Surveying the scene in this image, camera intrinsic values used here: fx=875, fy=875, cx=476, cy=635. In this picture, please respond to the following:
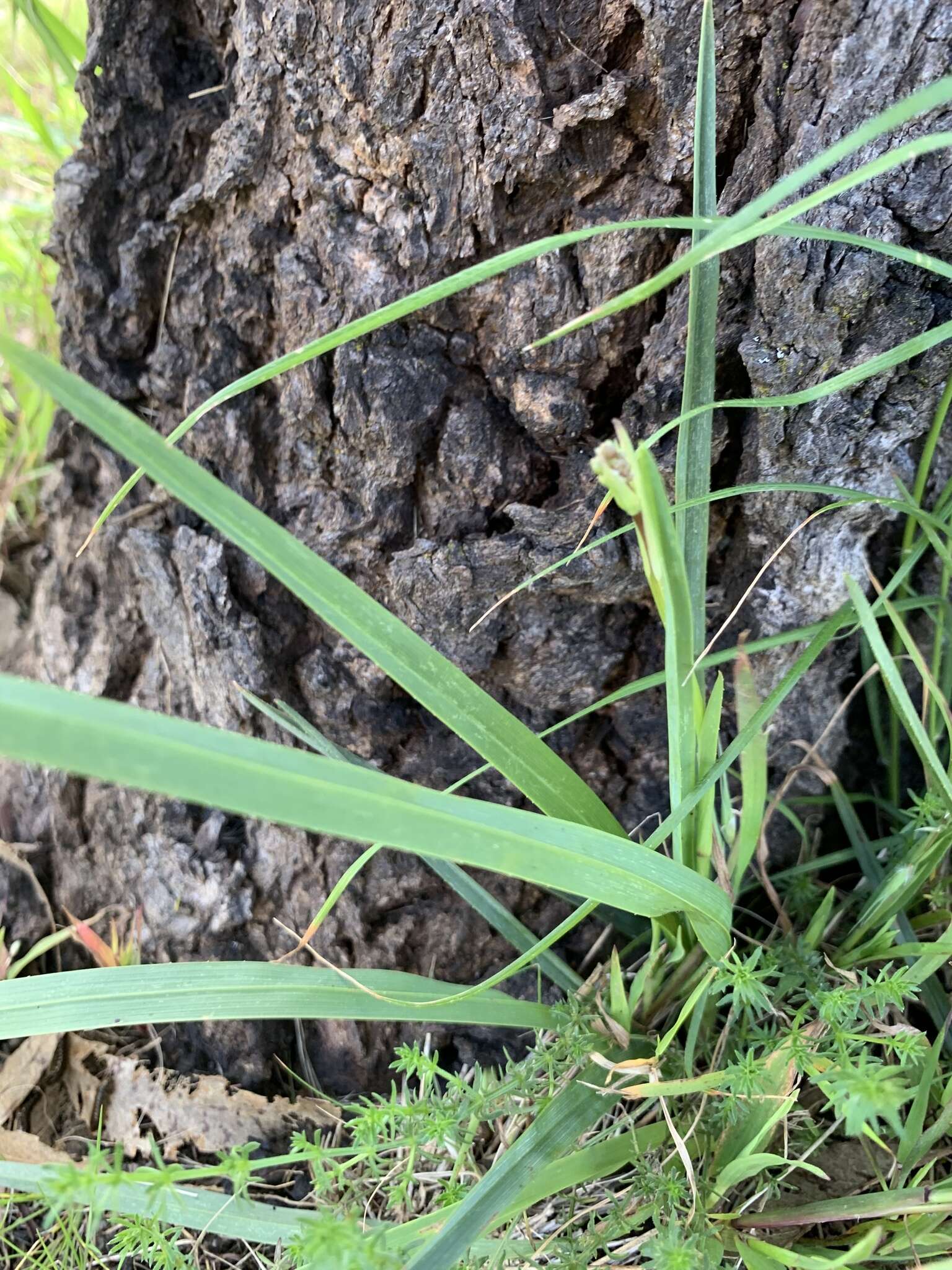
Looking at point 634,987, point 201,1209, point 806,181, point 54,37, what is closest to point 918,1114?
point 634,987

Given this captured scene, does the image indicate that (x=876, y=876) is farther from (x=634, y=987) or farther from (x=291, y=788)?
(x=291, y=788)

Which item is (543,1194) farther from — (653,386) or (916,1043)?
(653,386)

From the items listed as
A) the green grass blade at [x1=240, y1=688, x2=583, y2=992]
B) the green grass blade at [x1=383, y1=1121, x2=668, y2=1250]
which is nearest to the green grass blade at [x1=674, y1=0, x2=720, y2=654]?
the green grass blade at [x1=240, y1=688, x2=583, y2=992]

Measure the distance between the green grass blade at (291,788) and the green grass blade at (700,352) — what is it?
23 centimetres

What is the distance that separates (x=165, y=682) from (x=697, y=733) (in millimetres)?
707

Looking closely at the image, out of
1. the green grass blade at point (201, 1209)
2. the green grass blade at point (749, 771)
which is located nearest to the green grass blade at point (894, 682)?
the green grass blade at point (749, 771)

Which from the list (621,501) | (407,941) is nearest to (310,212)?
(621,501)

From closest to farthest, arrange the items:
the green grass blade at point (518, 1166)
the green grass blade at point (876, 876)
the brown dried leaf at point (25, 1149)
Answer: the green grass blade at point (518, 1166) → the green grass blade at point (876, 876) → the brown dried leaf at point (25, 1149)

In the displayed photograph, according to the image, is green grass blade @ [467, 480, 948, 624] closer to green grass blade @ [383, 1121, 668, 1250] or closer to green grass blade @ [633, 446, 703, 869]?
green grass blade @ [633, 446, 703, 869]

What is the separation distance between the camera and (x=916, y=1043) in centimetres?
75

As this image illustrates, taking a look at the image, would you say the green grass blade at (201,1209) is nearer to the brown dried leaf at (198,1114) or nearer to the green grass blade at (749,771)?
the brown dried leaf at (198,1114)

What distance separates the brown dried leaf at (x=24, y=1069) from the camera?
40.3 inches

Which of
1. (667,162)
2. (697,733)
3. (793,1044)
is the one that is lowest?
(793,1044)

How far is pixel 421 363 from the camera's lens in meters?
0.92
